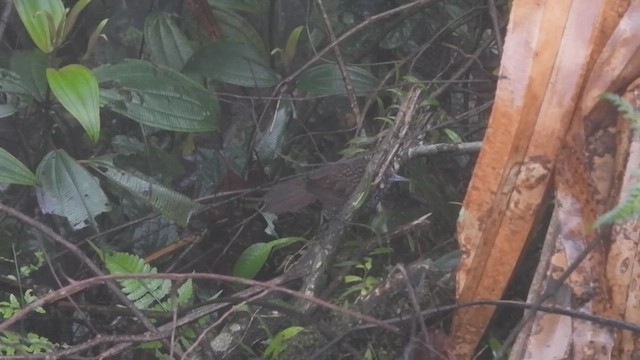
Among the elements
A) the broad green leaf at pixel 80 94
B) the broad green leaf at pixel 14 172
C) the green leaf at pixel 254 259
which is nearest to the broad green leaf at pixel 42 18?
the broad green leaf at pixel 80 94

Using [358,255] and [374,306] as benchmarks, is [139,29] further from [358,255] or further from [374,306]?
[374,306]

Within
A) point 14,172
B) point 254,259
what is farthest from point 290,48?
point 14,172

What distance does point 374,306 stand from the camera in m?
1.26

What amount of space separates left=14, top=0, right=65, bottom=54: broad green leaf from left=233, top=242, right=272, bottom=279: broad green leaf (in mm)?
476

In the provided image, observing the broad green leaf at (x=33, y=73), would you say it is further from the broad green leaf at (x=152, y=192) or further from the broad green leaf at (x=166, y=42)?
the broad green leaf at (x=166, y=42)

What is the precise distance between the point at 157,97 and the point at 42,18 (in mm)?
245

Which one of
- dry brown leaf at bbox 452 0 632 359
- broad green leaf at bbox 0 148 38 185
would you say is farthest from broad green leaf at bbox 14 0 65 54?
dry brown leaf at bbox 452 0 632 359

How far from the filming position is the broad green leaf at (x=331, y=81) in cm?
171

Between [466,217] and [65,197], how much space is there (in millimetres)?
714

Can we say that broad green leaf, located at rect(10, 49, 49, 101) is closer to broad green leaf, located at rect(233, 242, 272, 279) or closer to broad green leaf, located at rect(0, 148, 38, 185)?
broad green leaf, located at rect(0, 148, 38, 185)

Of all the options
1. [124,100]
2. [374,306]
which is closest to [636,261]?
[374,306]

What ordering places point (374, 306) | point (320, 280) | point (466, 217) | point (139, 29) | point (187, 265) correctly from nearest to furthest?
point (466, 217) → point (374, 306) → point (320, 280) → point (187, 265) → point (139, 29)

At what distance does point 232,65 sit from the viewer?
173 cm

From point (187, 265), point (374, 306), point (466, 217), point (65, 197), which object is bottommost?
point (187, 265)
